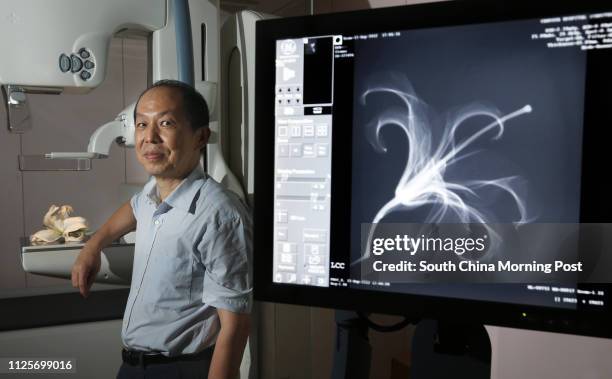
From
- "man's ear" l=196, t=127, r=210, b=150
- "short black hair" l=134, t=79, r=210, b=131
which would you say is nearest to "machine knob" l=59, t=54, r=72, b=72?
"short black hair" l=134, t=79, r=210, b=131

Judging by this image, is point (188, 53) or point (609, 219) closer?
point (609, 219)

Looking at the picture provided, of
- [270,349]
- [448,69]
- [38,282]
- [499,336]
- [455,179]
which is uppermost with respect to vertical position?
[448,69]

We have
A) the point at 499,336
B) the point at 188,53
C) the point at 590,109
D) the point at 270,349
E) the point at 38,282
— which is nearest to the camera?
the point at 590,109

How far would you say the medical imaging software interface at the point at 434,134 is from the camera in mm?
530

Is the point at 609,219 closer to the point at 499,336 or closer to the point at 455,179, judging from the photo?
the point at 455,179

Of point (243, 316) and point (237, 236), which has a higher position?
point (237, 236)

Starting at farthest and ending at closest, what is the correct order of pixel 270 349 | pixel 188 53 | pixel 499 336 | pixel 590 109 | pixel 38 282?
pixel 38 282
pixel 270 349
pixel 188 53
pixel 499 336
pixel 590 109

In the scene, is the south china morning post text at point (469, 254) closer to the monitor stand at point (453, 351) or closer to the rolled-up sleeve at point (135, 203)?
the monitor stand at point (453, 351)

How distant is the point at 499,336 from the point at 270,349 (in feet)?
1.69

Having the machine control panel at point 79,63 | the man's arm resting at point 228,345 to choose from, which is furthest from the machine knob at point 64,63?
the man's arm resting at point 228,345

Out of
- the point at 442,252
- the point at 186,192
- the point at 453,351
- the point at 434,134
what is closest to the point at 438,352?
the point at 453,351

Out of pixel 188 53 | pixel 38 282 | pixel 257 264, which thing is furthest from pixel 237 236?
pixel 38 282

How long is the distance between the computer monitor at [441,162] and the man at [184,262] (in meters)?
0.26

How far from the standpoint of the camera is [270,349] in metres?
1.16
